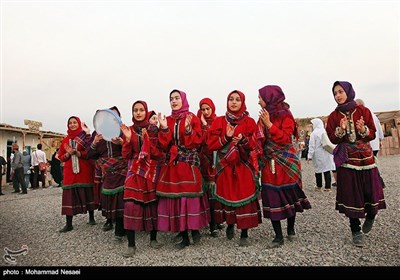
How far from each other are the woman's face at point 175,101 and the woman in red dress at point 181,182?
16 cm

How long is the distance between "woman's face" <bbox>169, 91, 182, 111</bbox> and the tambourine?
2.48 ft

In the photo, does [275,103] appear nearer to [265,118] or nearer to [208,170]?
[265,118]

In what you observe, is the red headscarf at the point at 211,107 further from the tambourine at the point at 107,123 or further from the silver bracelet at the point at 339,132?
the silver bracelet at the point at 339,132

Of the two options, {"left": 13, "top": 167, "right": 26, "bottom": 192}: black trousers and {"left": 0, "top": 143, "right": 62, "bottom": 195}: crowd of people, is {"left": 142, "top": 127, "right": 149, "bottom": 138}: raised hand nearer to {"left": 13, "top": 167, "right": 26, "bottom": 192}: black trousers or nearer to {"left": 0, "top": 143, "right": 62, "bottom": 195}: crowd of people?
{"left": 0, "top": 143, "right": 62, "bottom": 195}: crowd of people

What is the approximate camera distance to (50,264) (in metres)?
3.77

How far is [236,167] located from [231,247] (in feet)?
3.36

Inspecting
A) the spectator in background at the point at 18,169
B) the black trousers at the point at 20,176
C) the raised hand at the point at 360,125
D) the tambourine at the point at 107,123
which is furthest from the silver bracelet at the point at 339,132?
the black trousers at the point at 20,176

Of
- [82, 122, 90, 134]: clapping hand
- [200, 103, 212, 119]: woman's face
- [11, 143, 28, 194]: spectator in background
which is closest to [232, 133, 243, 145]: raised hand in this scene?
[200, 103, 212, 119]: woman's face

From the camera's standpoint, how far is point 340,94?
383 cm

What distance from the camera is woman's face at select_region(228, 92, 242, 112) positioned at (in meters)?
4.02

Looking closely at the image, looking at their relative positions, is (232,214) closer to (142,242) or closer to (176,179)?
(176,179)

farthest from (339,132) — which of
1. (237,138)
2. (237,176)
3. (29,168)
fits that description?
(29,168)

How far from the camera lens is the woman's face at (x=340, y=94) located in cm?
382

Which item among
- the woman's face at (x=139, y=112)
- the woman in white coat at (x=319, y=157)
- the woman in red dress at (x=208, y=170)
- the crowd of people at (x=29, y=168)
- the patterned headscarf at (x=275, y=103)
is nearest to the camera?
the patterned headscarf at (x=275, y=103)
